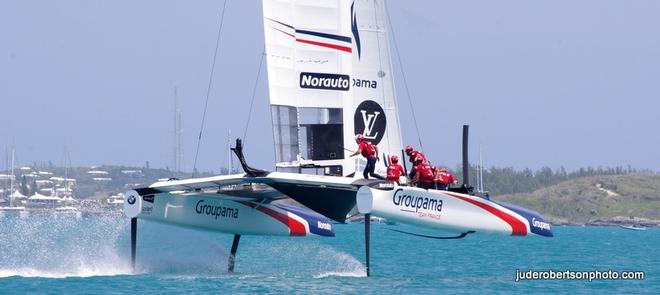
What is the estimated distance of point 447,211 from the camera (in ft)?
67.9

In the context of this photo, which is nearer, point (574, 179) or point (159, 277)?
point (159, 277)

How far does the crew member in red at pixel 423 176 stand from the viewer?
20875 mm

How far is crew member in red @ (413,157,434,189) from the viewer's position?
68.5 ft

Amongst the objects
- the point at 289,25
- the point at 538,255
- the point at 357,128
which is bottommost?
the point at 538,255

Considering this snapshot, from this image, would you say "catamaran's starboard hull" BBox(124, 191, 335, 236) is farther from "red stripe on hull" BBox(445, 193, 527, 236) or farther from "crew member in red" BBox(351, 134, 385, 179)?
"red stripe on hull" BBox(445, 193, 527, 236)

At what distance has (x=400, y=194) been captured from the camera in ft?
66.2

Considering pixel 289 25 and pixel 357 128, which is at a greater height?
pixel 289 25

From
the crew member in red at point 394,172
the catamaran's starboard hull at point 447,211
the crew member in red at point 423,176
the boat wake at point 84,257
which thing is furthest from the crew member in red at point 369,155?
the boat wake at point 84,257

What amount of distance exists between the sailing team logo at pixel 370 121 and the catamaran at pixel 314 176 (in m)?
0.02

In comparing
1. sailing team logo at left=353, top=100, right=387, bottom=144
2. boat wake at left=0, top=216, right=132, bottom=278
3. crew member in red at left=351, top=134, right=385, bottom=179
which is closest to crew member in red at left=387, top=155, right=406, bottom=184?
crew member in red at left=351, top=134, right=385, bottom=179

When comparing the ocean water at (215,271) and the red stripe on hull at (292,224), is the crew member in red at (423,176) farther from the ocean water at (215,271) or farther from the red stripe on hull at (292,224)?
the red stripe on hull at (292,224)

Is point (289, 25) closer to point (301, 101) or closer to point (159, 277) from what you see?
point (301, 101)

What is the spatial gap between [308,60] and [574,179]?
77.6 metres

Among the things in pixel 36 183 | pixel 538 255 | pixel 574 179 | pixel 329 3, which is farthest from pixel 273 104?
pixel 36 183
